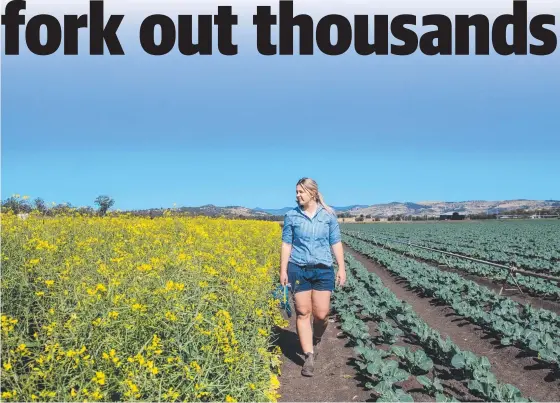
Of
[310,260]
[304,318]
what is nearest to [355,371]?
[304,318]

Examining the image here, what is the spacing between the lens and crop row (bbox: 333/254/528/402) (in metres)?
4.95

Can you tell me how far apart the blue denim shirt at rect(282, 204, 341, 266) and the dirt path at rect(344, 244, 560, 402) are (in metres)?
2.91

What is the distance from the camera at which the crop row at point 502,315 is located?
6691mm

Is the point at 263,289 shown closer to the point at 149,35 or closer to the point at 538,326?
the point at 149,35

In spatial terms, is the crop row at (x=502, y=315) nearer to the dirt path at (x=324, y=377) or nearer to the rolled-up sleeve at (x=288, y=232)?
the dirt path at (x=324, y=377)

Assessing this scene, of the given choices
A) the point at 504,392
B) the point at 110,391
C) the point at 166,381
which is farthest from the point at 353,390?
the point at 110,391

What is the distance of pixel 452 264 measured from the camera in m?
17.7

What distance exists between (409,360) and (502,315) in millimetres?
3691

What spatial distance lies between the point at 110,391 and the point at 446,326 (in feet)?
22.7

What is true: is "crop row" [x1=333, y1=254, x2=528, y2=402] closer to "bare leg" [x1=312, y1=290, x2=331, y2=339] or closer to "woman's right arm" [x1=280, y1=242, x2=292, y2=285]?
"bare leg" [x1=312, y1=290, x2=331, y2=339]

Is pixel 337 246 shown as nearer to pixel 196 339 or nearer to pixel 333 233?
pixel 333 233

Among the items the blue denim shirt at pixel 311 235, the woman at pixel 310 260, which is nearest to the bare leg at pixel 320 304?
the woman at pixel 310 260

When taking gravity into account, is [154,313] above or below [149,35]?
below

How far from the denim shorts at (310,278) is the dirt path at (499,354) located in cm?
267
